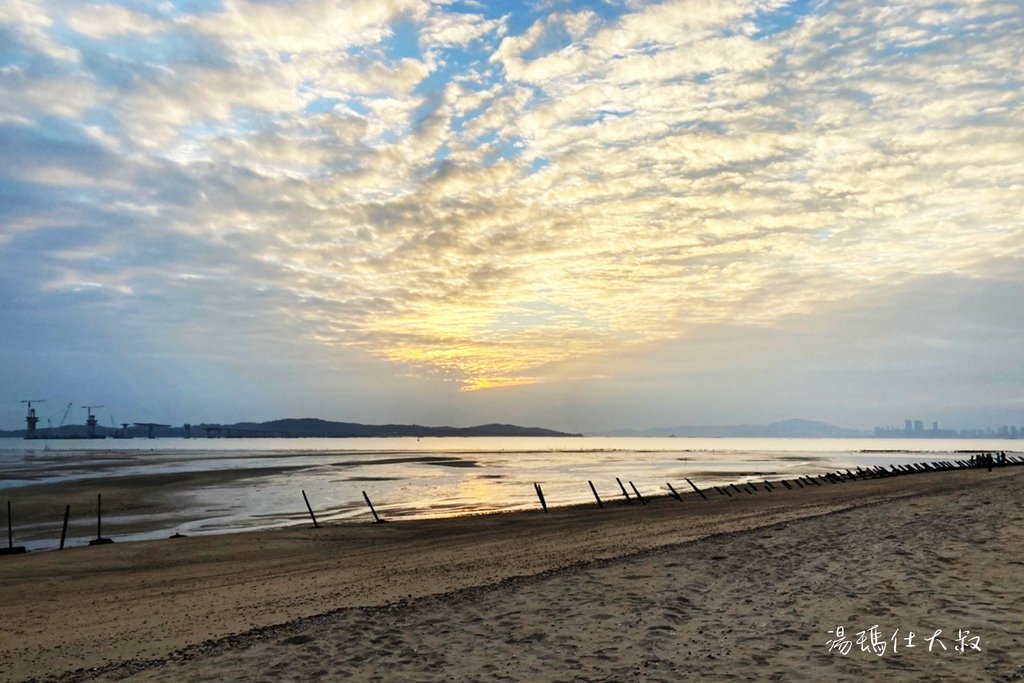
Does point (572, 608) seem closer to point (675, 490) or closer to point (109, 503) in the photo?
point (675, 490)

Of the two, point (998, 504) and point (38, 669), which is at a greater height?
point (998, 504)

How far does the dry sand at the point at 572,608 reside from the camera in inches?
388

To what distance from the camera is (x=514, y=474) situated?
8025 cm

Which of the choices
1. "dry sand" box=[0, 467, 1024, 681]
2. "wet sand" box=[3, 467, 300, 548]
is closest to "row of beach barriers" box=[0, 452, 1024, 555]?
"wet sand" box=[3, 467, 300, 548]

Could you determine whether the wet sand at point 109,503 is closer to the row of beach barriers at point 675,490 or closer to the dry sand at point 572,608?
the row of beach barriers at point 675,490

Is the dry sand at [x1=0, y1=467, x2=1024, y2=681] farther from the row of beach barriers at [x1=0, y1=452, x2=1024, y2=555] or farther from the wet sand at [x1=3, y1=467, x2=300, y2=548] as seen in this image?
the wet sand at [x1=3, y1=467, x2=300, y2=548]

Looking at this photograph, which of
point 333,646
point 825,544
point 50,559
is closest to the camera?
Answer: point 333,646

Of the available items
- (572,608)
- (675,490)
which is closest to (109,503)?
(675,490)

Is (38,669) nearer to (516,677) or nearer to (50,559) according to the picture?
(516,677)

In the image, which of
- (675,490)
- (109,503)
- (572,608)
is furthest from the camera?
(675,490)

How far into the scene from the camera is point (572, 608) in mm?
12781

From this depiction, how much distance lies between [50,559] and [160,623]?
48.9ft

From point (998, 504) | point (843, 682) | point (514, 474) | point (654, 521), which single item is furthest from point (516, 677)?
point (514, 474)

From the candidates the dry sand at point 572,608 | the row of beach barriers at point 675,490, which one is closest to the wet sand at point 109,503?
the row of beach barriers at point 675,490
